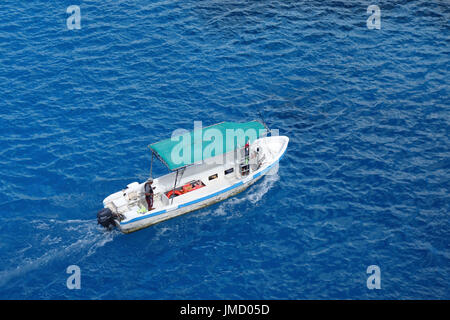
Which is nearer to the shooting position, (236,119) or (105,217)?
(105,217)

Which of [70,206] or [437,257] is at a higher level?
[70,206]

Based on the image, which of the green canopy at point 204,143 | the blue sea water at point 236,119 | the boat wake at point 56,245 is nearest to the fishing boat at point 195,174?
the green canopy at point 204,143

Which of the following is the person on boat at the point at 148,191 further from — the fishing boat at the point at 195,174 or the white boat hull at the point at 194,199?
the white boat hull at the point at 194,199

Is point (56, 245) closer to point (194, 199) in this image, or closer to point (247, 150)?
point (194, 199)

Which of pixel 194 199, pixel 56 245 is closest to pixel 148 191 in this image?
pixel 194 199

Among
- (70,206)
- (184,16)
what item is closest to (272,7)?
(184,16)

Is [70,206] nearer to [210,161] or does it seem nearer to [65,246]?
[65,246]

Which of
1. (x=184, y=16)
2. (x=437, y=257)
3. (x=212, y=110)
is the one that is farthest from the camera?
(x=184, y=16)
